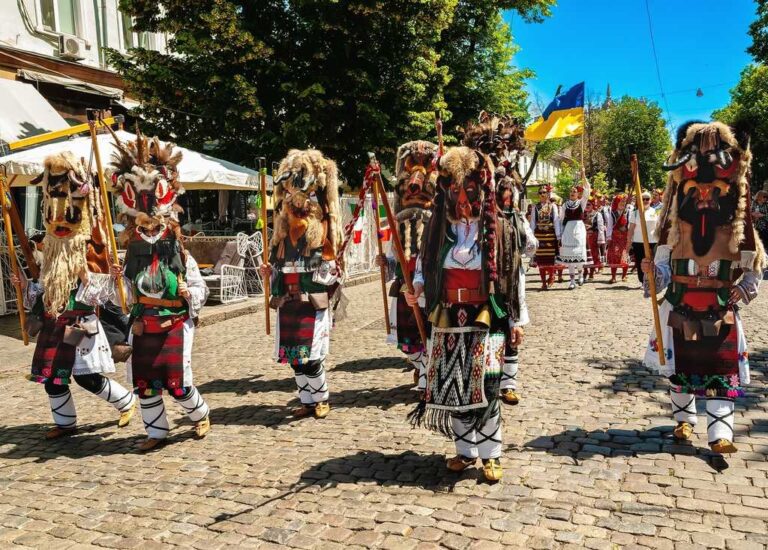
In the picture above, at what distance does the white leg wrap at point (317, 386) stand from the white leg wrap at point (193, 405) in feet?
2.96

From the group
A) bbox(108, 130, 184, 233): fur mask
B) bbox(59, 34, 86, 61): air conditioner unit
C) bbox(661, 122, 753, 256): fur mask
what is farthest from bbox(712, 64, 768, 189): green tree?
bbox(108, 130, 184, 233): fur mask

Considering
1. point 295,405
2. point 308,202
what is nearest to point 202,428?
point 295,405

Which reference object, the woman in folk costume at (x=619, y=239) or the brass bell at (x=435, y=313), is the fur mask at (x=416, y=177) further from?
the woman in folk costume at (x=619, y=239)

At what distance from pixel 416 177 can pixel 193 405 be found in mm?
2775

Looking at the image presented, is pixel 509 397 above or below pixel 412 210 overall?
below

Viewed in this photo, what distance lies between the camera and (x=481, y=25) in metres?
20.7

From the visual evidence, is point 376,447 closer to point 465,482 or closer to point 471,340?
point 465,482

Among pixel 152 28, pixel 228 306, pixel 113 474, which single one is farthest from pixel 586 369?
pixel 152 28

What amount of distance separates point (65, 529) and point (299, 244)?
2730 mm

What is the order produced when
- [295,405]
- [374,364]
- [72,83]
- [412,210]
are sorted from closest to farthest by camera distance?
1. [412,210]
2. [295,405]
3. [374,364]
4. [72,83]

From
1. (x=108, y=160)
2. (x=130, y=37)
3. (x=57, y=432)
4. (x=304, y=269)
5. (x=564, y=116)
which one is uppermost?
(x=130, y=37)

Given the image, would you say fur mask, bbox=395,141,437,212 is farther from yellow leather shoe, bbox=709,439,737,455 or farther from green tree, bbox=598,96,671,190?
green tree, bbox=598,96,671,190

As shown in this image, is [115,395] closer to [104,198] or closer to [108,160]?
[104,198]

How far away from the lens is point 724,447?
3.96m
